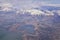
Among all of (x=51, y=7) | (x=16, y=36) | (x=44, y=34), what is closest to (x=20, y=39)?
(x=16, y=36)

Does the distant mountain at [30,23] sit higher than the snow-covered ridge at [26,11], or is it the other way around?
the snow-covered ridge at [26,11]

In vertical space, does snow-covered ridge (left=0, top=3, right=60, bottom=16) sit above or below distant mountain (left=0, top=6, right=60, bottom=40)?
above

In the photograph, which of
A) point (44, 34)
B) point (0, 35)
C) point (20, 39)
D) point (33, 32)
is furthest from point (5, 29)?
point (44, 34)

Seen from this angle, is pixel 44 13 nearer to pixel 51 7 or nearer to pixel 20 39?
pixel 51 7

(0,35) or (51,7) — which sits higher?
(51,7)

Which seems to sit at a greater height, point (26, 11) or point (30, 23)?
point (26, 11)

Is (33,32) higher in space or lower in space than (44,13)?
lower

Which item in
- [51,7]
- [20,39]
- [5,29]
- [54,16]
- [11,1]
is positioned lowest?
[20,39]

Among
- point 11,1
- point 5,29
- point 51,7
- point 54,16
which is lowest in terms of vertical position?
point 5,29

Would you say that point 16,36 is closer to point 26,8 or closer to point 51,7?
point 26,8
